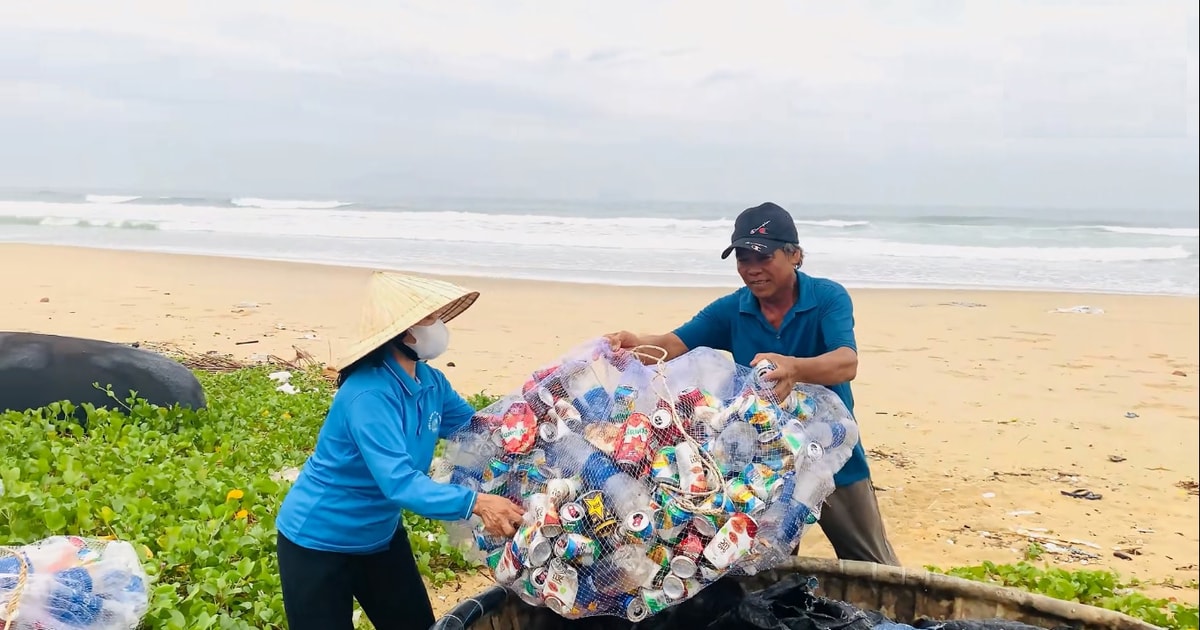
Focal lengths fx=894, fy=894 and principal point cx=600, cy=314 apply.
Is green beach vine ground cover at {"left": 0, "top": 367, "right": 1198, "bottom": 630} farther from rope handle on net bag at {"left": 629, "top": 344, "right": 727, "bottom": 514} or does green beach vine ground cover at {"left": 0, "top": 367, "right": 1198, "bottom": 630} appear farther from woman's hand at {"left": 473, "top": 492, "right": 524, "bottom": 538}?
rope handle on net bag at {"left": 629, "top": 344, "right": 727, "bottom": 514}

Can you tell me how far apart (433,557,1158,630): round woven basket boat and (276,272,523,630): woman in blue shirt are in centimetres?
41

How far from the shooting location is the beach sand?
550 cm

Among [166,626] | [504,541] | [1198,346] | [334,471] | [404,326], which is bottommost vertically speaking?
[1198,346]

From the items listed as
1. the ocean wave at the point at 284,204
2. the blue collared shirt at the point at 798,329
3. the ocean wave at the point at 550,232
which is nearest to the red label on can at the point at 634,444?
the blue collared shirt at the point at 798,329

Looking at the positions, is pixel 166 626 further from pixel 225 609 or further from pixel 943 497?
pixel 943 497

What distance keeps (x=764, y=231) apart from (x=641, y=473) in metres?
1.11

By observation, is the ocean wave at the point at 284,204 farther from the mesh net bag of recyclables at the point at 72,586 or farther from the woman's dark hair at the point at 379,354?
the woman's dark hair at the point at 379,354

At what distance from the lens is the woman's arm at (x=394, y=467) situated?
2369mm

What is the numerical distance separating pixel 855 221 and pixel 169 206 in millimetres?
29386

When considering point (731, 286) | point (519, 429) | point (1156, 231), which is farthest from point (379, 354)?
point (1156, 231)

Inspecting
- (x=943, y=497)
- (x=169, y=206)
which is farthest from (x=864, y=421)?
(x=169, y=206)

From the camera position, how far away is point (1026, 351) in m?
10.9

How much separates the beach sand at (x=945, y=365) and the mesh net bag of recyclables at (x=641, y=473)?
0.66 meters

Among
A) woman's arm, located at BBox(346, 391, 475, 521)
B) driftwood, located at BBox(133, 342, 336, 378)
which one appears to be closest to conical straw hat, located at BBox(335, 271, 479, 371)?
woman's arm, located at BBox(346, 391, 475, 521)
